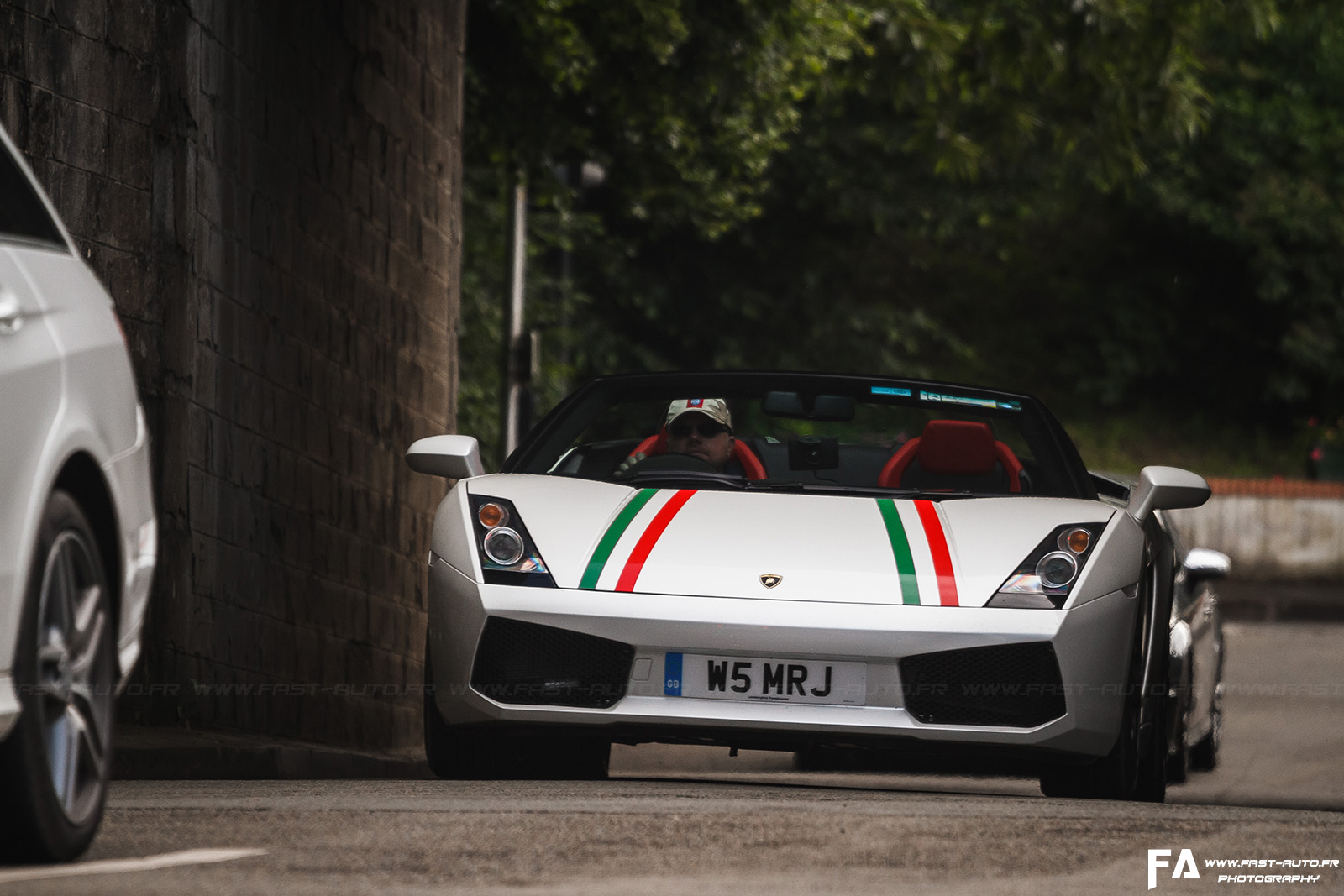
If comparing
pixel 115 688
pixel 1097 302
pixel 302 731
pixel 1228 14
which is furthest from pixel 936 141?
pixel 1097 302

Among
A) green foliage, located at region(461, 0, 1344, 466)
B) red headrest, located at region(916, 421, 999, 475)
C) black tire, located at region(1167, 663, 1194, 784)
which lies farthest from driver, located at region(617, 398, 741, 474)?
green foliage, located at region(461, 0, 1344, 466)

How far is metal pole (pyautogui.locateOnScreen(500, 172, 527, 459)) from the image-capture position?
56.5 feet

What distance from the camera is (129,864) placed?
4.39 meters

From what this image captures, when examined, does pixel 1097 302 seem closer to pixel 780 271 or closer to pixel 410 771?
pixel 780 271

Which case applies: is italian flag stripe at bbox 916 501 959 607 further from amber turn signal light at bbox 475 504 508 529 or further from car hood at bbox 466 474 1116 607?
amber turn signal light at bbox 475 504 508 529

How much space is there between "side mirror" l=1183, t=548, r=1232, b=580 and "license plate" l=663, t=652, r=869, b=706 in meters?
4.34

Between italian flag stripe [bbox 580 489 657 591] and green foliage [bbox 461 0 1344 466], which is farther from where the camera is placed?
green foliage [bbox 461 0 1344 466]

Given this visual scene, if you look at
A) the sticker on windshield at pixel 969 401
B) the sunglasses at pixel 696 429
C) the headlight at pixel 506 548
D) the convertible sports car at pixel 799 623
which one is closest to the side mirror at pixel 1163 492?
the convertible sports car at pixel 799 623

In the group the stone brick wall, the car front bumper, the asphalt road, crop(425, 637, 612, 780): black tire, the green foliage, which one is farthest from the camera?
the green foliage

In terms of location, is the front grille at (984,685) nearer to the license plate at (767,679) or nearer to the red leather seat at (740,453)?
the license plate at (767,679)

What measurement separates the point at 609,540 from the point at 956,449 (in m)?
1.48

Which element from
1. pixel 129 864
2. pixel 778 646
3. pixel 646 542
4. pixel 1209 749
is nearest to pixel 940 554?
pixel 778 646

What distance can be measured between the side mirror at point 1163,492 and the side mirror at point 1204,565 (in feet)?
10.6

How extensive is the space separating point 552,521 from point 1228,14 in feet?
27.5
